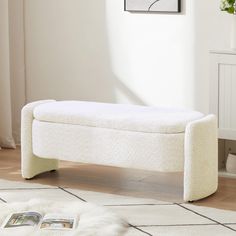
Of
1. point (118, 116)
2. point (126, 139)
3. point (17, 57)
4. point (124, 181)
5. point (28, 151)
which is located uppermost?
point (17, 57)

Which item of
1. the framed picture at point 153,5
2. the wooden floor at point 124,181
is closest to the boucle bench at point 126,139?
the wooden floor at point 124,181

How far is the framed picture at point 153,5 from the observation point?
5.41 m

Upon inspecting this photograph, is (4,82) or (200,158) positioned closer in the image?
(200,158)

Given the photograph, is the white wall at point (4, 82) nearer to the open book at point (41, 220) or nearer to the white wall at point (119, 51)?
the white wall at point (119, 51)

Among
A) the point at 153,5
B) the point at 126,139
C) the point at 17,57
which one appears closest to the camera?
the point at 126,139

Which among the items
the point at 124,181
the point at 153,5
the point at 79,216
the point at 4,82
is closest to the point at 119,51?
the point at 153,5

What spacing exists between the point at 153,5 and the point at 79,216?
75.6 inches

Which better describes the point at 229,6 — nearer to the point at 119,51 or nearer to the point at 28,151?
the point at 119,51

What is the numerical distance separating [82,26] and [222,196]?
1.89 metres

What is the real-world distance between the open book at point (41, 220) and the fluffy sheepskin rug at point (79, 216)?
1.6 inches

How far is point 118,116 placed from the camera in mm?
4629

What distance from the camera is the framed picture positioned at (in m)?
5.41

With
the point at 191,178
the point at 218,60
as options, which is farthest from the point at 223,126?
the point at 191,178

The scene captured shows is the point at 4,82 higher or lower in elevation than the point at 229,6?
lower
